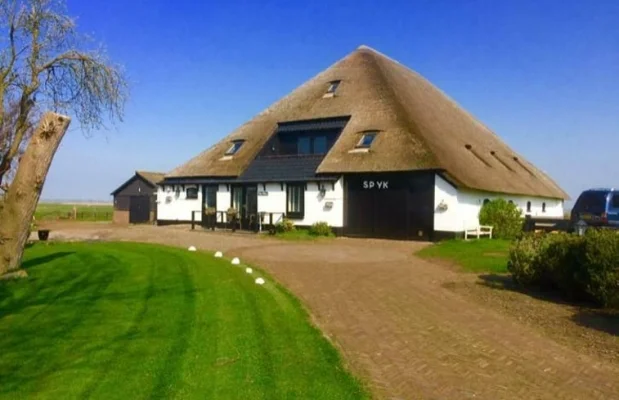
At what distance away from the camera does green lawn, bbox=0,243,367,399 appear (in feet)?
17.2

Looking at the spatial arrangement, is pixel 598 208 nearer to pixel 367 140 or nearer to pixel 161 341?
pixel 367 140

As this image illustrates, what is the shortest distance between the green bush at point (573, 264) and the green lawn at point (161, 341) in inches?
215

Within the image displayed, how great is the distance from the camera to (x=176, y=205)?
3191cm

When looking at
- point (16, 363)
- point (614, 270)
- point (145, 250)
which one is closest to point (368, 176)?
point (145, 250)

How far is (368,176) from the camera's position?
79.9 feet

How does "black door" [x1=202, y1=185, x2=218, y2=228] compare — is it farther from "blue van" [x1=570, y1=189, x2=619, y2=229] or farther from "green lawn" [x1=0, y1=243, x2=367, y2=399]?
"blue van" [x1=570, y1=189, x2=619, y2=229]

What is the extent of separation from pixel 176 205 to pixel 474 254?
20.6 metres

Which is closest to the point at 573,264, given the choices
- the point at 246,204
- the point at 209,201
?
the point at 246,204

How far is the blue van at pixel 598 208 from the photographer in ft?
60.8

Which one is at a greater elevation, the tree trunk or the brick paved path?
the tree trunk

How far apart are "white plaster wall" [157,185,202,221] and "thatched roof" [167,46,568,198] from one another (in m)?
1.33

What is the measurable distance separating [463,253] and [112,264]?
11.2m

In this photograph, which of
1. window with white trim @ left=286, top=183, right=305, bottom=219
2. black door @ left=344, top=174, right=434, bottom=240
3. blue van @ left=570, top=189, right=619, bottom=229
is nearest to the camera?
blue van @ left=570, top=189, right=619, bottom=229

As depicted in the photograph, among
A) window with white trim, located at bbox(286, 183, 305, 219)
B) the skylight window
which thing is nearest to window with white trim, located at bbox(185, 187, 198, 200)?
window with white trim, located at bbox(286, 183, 305, 219)
